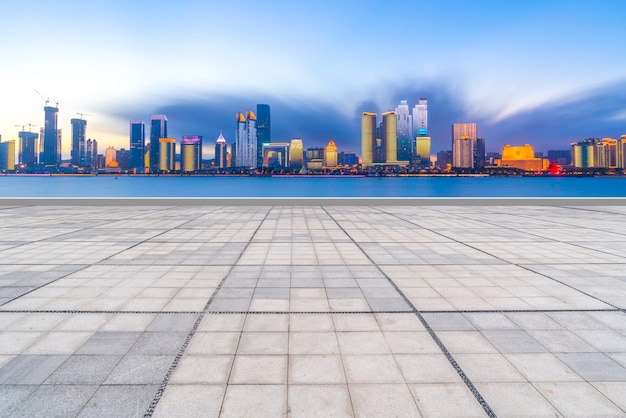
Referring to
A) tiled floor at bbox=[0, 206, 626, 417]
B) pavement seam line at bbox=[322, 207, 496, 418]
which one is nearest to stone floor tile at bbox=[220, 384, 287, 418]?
tiled floor at bbox=[0, 206, 626, 417]

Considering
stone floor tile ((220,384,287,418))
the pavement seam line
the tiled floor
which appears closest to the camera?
stone floor tile ((220,384,287,418))

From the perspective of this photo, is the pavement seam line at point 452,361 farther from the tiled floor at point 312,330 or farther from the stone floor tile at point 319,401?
the stone floor tile at point 319,401

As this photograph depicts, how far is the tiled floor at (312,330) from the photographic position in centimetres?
382

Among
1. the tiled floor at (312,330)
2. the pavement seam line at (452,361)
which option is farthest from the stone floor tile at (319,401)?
the pavement seam line at (452,361)

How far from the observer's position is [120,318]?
585 cm

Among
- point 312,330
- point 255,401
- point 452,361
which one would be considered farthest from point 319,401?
point 452,361

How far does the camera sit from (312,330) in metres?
5.43

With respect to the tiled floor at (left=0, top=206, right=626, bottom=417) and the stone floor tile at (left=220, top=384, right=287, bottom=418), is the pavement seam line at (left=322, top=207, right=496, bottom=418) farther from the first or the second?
the stone floor tile at (left=220, top=384, right=287, bottom=418)

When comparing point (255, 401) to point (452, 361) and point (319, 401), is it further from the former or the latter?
point (452, 361)

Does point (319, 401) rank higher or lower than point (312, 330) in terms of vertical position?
lower

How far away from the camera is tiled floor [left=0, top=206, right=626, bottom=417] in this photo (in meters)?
3.82

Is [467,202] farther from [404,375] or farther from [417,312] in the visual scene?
[404,375]

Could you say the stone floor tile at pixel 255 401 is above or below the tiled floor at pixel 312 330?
below

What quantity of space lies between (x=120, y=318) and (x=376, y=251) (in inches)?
281
